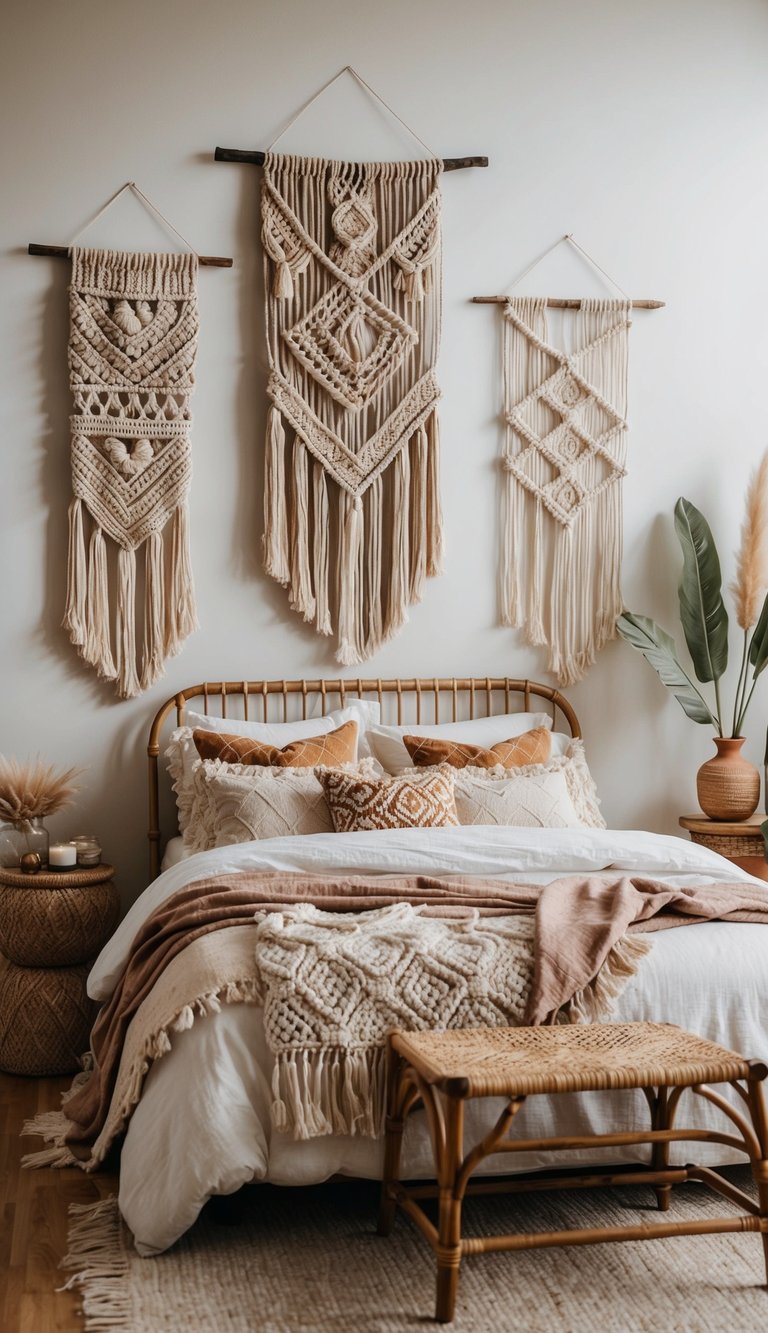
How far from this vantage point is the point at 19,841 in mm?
3484

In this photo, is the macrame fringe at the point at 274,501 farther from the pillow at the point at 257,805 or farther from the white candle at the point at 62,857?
the white candle at the point at 62,857

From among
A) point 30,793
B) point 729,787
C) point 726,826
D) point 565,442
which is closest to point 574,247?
point 565,442

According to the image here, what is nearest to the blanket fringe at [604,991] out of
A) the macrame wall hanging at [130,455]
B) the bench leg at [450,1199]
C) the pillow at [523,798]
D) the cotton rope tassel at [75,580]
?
the bench leg at [450,1199]

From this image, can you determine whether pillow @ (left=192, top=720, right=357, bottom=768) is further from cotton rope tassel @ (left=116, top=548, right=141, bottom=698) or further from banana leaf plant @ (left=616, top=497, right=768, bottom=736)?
banana leaf plant @ (left=616, top=497, right=768, bottom=736)

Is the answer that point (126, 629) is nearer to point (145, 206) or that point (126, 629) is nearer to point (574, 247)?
point (145, 206)

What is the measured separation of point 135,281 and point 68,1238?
8.65 feet

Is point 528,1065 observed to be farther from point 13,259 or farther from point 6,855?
point 13,259

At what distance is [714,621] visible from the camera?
4039mm

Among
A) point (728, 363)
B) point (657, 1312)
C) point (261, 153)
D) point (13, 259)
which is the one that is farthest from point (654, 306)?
point (657, 1312)

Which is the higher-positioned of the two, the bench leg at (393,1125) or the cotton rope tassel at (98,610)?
the cotton rope tassel at (98,610)

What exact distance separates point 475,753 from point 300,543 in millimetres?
849

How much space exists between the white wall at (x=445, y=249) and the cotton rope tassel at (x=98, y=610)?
7cm

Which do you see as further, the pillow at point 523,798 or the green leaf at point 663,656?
the green leaf at point 663,656

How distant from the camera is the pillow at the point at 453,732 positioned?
147 inches
